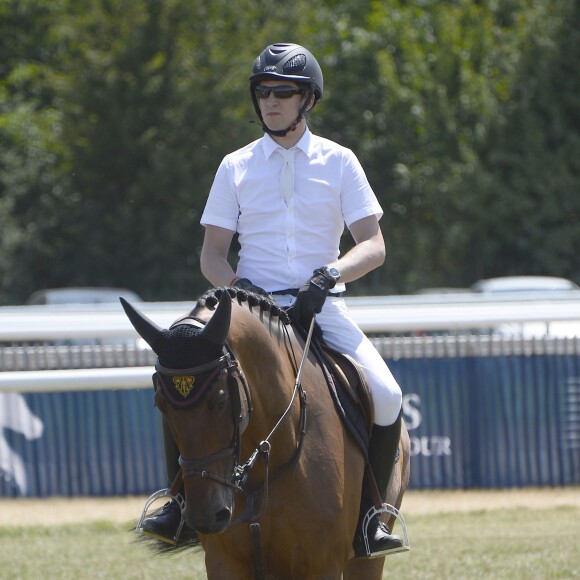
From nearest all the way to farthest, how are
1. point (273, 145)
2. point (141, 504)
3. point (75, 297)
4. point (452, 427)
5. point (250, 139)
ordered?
point (273, 145), point (141, 504), point (452, 427), point (75, 297), point (250, 139)

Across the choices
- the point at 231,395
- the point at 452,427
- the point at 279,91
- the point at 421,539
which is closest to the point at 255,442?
the point at 231,395

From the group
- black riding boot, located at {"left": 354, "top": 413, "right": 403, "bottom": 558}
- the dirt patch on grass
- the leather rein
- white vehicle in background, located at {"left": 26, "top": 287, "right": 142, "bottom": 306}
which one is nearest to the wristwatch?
the leather rein

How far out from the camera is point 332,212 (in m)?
5.58

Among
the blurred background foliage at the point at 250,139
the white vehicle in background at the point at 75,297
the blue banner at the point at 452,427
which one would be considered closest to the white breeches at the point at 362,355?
the blue banner at the point at 452,427

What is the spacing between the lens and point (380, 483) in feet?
18.3

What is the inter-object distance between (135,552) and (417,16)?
97.6 feet

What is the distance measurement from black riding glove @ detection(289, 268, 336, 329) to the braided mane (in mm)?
72

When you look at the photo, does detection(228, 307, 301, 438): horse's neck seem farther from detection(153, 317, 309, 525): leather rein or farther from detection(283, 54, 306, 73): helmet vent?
detection(283, 54, 306, 73): helmet vent

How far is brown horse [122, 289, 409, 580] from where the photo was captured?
14.3 feet

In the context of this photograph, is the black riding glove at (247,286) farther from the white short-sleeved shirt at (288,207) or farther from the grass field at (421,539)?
the grass field at (421,539)

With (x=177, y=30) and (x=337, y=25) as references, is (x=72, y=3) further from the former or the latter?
(x=337, y=25)

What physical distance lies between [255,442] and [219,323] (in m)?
0.68

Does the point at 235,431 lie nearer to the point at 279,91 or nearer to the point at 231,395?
the point at 231,395

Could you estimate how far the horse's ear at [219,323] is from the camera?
14.3 feet
